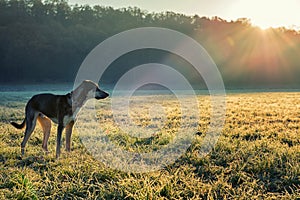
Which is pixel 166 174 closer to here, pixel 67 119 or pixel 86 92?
pixel 67 119

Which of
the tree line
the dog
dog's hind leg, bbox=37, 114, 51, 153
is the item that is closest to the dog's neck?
the dog

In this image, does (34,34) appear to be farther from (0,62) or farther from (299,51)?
(299,51)

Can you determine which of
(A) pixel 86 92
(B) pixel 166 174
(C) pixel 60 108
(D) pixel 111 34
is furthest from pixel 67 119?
(D) pixel 111 34

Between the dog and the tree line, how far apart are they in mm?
39305

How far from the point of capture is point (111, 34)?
5422 centimetres

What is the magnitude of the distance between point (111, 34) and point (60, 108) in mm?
49617

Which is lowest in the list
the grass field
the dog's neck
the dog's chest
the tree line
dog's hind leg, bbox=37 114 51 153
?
the grass field

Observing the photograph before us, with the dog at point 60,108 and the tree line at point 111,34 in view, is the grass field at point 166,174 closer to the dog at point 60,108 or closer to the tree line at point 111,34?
the dog at point 60,108

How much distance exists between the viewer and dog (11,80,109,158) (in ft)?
20.8

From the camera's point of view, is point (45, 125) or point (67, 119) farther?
point (45, 125)

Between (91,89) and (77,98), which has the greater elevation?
(91,89)

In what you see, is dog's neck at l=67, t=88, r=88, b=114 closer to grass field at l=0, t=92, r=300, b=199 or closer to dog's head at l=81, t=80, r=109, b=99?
dog's head at l=81, t=80, r=109, b=99

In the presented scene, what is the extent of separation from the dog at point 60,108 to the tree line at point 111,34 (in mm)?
39305

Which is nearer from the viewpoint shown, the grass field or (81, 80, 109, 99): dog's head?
the grass field
